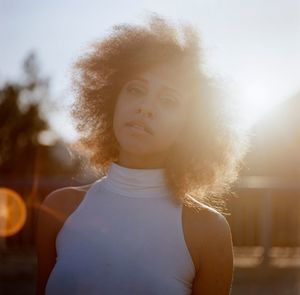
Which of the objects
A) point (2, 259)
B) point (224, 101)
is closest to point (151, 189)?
point (224, 101)

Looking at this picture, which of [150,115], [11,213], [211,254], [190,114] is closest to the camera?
[211,254]

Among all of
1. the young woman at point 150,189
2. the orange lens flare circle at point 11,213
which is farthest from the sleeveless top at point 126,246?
the orange lens flare circle at point 11,213

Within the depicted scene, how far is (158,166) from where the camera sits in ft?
7.38

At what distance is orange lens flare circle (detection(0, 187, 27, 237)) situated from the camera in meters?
7.15

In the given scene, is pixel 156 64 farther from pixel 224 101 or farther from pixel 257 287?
pixel 257 287

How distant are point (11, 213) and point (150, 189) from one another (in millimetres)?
5360

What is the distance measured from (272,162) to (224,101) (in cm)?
1855

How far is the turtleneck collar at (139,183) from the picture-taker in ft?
7.04

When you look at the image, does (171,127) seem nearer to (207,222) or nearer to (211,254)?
(207,222)

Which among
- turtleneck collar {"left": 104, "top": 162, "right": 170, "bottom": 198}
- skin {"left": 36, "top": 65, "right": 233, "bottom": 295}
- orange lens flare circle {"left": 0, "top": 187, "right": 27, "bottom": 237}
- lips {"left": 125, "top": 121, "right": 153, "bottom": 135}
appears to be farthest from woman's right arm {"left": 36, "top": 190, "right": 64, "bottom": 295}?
orange lens flare circle {"left": 0, "top": 187, "right": 27, "bottom": 237}

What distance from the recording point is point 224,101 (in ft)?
8.13

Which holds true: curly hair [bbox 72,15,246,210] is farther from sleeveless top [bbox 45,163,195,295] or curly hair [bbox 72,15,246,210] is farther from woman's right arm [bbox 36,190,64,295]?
woman's right arm [bbox 36,190,64,295]

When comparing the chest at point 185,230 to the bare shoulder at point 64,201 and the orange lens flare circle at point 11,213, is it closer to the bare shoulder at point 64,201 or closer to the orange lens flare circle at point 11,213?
the bare shoulder at point 64,201

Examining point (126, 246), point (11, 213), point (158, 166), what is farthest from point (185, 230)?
point (11, 213)
